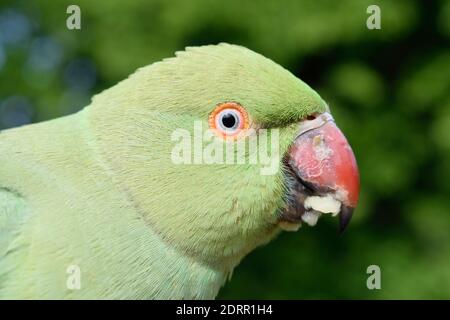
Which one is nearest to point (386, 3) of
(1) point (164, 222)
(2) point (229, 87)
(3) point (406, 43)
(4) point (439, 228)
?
(3) point (406, 43)

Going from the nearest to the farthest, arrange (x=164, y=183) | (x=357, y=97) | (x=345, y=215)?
(x=164, y=183), (x=345, y=215), (x=357, y=97)

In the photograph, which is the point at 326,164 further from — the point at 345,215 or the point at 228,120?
the point at 228,120

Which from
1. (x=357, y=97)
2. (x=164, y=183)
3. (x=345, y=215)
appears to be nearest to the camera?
(x=164, y=183)

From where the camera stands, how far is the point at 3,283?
2250mm

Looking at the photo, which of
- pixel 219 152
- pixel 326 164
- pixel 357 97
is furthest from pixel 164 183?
pixel 357 97

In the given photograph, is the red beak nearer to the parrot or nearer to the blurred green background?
→ the parrot

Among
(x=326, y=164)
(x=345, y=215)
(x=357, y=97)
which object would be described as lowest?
(x=345, y=215)

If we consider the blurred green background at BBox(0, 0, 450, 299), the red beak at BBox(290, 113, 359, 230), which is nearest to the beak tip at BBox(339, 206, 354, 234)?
the red beak at BBox(290, 113, 359, 230)

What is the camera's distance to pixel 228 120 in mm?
2381

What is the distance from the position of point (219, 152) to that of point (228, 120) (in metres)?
0.12

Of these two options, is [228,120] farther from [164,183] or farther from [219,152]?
[164,183]

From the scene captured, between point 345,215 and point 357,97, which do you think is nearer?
point 345,215

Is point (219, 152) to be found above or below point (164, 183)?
above

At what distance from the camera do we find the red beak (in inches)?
95.3
